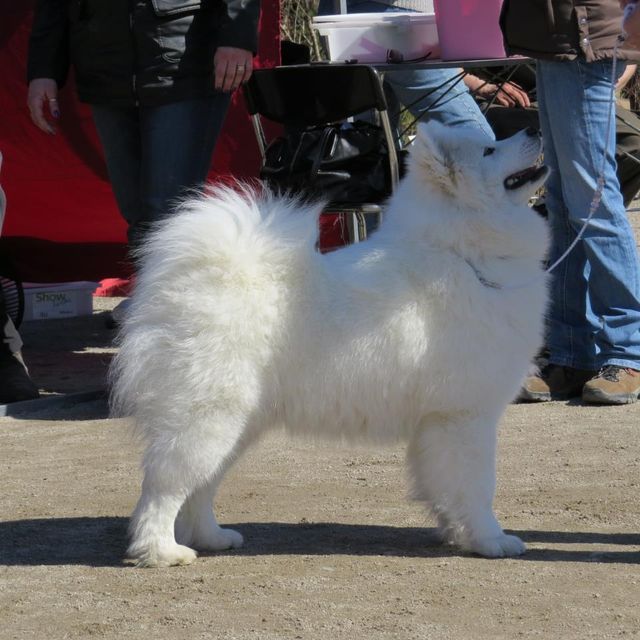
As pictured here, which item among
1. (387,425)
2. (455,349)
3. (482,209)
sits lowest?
(387,425)

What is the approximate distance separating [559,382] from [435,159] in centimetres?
271

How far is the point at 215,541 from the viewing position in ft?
13.2

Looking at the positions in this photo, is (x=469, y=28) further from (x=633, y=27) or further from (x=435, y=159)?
(x=435, y=159)

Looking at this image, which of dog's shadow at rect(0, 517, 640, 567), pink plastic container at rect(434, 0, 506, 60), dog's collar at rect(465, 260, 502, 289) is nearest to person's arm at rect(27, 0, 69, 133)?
dog's shadow at rect(0, 517, 640, 567)

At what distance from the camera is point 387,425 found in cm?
389

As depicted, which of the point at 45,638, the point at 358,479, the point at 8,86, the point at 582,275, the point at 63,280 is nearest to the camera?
the point at 45,638

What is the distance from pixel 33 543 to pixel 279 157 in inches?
114

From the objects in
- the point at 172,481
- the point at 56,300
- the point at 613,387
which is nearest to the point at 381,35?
the point at 613,387

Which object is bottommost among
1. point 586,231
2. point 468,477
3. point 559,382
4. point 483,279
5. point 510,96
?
point 559,382

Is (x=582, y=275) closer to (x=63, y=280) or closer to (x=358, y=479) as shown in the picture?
(x=358, y=479)

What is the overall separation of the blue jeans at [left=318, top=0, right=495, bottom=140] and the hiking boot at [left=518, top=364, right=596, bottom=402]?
4.93 feet

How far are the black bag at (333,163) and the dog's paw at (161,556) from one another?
2.81 m

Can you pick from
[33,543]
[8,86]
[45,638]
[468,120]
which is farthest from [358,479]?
[8,86]

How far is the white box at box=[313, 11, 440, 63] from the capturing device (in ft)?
22.5
